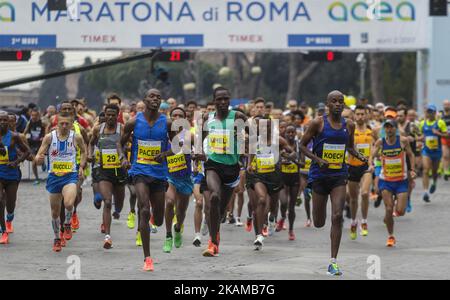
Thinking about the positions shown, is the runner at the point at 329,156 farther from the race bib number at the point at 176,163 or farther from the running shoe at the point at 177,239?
the race bib number at the point at 176,163

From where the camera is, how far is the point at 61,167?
15422mm

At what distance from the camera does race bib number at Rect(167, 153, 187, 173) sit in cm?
1588

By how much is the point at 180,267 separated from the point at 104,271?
86 centimetres

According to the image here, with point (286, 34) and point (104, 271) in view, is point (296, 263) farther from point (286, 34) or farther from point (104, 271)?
point (286, 34)

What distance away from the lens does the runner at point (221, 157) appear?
46.4 feet

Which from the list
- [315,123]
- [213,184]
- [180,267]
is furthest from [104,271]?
[315,123]

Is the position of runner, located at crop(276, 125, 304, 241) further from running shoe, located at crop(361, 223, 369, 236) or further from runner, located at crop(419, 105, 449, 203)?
runner, located at crop(419, 105, 449, 203)

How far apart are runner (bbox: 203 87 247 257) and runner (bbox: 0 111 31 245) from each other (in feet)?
11.1

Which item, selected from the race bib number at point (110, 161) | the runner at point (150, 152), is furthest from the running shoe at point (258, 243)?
the race bib number at point (110, 161)

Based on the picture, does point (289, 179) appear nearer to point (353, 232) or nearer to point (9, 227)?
point (353, 232)

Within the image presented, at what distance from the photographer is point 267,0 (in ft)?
125

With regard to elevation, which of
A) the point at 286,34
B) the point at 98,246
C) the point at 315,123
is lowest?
the point at 98,246

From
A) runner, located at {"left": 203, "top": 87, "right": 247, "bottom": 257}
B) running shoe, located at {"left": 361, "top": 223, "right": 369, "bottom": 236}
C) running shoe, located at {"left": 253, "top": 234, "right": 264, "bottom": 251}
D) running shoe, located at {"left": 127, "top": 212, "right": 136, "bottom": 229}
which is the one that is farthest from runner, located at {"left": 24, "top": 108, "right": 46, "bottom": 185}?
runner, located at {"left": 203, "top": 87, "right": 247, "bottom": 257}
